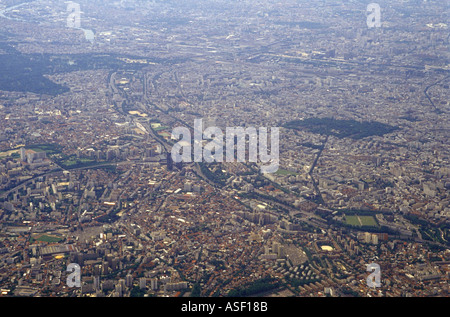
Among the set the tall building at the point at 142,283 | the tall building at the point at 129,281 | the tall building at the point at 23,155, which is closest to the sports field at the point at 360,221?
the tall building at the point at 142,283

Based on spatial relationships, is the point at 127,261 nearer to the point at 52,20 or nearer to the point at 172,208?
the point at 172,208

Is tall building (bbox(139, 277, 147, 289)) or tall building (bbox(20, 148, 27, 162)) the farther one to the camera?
tall building (bbox(20, 148, 27, 162))

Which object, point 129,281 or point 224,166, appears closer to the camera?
point 129,281

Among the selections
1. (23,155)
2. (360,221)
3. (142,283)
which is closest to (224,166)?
(360,221)

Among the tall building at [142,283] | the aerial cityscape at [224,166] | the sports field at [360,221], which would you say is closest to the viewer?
the tall building at [142,283]

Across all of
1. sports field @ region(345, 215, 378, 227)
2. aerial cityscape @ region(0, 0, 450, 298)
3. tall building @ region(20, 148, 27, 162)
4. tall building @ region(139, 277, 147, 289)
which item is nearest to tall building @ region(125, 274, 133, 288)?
aerial cityscape @ region(0, 0, 450, 298)

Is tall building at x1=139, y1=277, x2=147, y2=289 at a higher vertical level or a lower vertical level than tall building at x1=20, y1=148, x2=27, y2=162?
higher

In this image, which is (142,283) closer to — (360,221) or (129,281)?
(129,281)

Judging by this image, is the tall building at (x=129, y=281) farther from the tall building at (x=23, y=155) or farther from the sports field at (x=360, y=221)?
the tall building at (x=23, y=155)

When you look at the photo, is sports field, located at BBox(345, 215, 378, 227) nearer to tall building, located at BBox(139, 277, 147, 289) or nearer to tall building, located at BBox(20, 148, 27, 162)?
tall building, located at BBox(139, 277, 147, 289)
